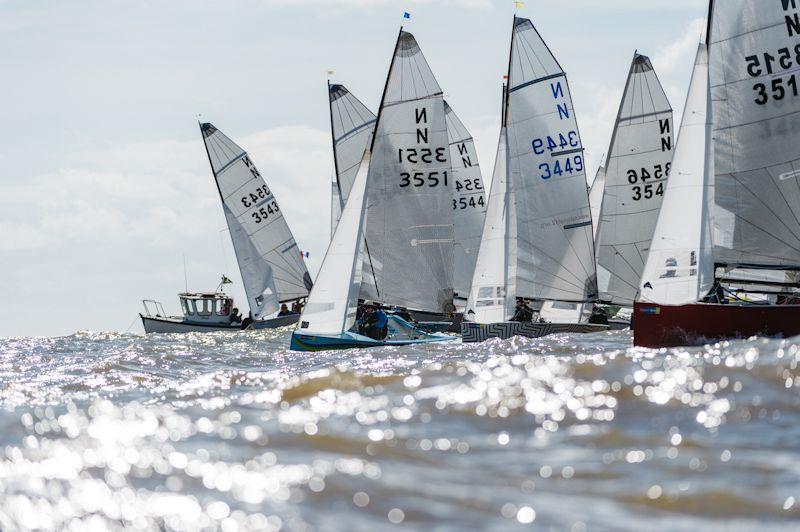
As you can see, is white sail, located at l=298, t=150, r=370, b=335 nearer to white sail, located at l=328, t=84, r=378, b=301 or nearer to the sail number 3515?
the sail number 3515

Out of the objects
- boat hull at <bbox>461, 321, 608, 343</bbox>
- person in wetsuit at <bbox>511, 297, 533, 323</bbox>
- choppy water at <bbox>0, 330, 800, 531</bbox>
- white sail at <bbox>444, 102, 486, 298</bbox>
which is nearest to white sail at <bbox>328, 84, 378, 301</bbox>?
white sail at <bbox>444, 102, 486, 298</bbox>

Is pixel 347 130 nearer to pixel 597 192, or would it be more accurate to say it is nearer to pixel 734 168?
pixel 597 192

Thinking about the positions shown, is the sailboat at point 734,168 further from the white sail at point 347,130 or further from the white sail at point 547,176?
the white sail at point 347,130

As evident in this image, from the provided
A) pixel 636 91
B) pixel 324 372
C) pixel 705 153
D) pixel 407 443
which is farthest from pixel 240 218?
pixel 407 443

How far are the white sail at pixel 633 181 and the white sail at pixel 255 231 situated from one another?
17094mm

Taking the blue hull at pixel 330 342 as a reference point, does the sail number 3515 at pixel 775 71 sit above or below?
above

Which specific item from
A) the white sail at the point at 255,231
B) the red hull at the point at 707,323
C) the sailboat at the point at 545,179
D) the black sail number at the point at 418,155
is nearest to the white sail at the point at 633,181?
the sailboat at the point at 545,179

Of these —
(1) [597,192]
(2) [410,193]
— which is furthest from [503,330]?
(1) [597,192]

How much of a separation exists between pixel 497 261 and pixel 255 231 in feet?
70.5

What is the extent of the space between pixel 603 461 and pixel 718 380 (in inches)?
146

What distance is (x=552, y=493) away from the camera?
703 cm

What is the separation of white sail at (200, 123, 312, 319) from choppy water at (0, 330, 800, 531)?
35.9 metres

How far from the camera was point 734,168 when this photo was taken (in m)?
22.5

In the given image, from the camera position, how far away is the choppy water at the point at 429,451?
6656 mm
